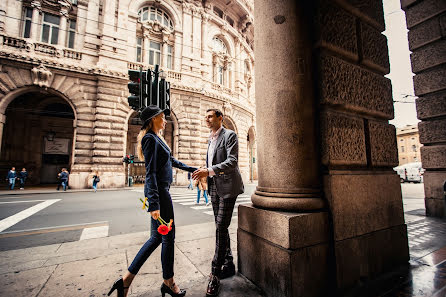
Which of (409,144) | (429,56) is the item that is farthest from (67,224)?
(409,144)

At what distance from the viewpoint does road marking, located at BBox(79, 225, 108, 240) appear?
376 centimetres

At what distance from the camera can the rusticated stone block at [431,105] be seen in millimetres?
4461

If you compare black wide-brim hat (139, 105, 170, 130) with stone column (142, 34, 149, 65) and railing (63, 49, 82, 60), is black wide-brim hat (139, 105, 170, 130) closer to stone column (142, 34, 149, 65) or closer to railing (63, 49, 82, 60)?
railing (63, 49, 82, 60)

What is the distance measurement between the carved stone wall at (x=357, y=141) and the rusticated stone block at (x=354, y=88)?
10 mm

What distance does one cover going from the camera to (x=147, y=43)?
1580 cm

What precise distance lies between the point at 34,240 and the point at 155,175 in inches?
144

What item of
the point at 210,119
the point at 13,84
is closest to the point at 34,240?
the point at 210,119

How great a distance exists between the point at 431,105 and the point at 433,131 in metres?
0.61

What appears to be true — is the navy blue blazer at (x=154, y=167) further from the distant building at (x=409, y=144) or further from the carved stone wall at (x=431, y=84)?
the distant building at (x=409, y=144)

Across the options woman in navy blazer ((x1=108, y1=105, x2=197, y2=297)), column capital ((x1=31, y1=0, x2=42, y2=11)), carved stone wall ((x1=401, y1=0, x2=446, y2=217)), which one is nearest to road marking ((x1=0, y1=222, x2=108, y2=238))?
woman in navy blazer ((x1=108, y1=105, x2=197, y2=297))

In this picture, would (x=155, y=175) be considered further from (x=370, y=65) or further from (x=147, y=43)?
(x=147, y=43)

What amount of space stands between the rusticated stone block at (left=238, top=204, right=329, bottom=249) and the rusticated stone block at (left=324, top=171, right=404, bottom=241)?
152 mm

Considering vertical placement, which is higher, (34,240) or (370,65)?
(370,65)

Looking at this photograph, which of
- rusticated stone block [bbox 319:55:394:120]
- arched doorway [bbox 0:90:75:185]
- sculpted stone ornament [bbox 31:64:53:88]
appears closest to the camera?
rusticated stone block [bbox 319:55:394:120]
